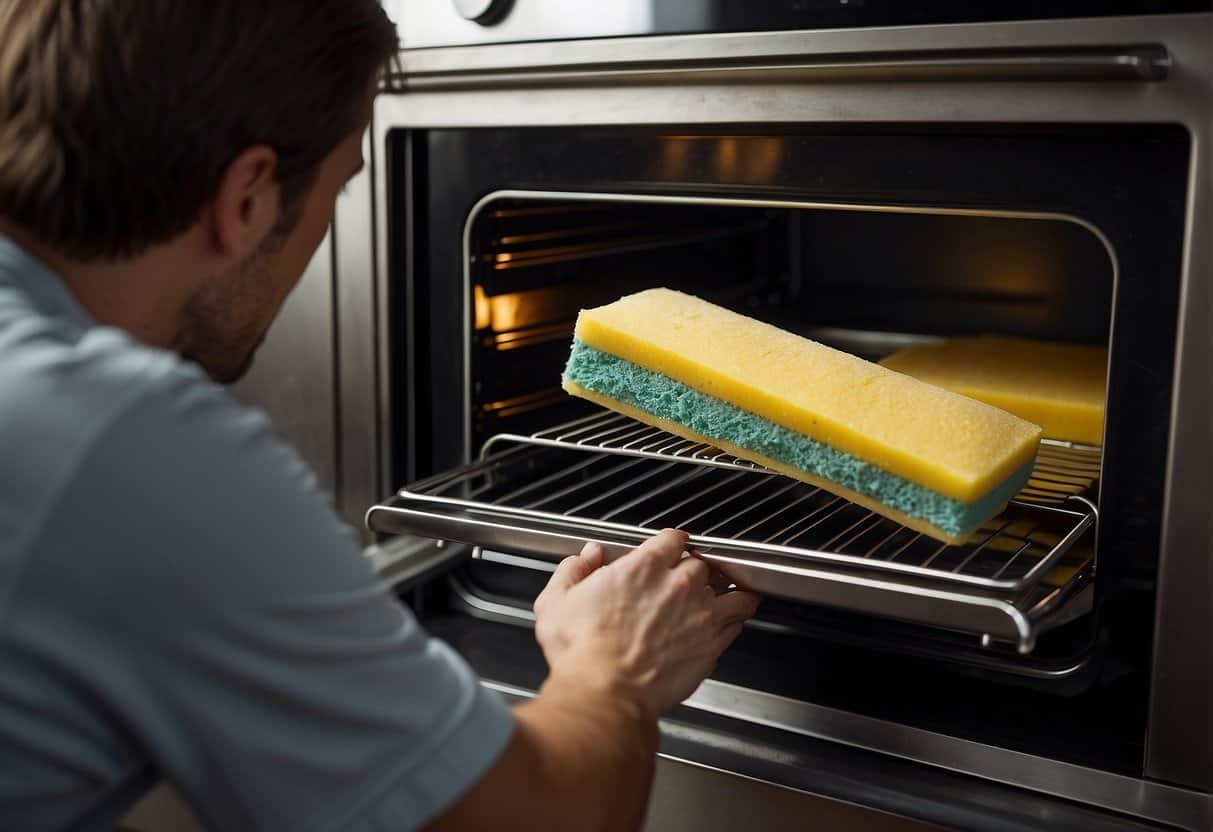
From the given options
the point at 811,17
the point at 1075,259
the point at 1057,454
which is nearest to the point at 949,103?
the point at 811,17

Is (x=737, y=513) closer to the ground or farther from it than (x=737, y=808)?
farther from it

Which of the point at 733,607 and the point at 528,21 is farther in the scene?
the point at 528,21

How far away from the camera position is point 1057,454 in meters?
1.26

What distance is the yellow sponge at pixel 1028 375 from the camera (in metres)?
1.23

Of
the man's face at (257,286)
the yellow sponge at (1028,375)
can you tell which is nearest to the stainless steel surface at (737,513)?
the yellow sponge at (1028,375)

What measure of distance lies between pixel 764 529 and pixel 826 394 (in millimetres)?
173

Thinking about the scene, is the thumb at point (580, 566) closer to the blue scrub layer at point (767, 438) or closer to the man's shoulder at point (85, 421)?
the blue scrub layer at point (767, 438)

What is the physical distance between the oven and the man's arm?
0.16 feet

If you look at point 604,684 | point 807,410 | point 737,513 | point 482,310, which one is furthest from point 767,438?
point 482,310

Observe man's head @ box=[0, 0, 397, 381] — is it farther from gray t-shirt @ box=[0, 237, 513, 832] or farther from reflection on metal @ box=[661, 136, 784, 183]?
reflection on metal @ box=[661, 136, 784, 183]

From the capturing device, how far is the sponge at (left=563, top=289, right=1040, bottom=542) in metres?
0.98

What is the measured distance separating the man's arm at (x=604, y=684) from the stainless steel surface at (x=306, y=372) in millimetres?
409

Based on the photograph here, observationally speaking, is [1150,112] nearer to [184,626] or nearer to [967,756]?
[967,756]

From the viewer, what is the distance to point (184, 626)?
663mm
